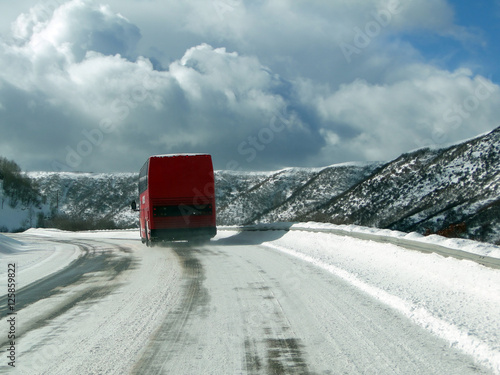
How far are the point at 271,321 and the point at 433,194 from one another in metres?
66.1

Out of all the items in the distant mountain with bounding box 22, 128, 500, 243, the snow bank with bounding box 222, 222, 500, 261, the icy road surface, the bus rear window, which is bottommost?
the icy road surface

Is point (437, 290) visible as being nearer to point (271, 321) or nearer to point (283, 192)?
point (271, 321)

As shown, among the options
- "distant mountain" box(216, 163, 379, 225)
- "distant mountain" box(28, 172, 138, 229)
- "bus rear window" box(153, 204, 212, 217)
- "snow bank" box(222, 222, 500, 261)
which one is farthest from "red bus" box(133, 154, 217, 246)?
"distant mountain" box(28, 172, 138, 229)

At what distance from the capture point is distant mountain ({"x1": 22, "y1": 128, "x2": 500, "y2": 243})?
5091 centimetres

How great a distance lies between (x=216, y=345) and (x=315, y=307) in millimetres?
2281

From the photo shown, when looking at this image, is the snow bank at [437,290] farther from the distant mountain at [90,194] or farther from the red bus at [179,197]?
the distant mountain at [90,194]

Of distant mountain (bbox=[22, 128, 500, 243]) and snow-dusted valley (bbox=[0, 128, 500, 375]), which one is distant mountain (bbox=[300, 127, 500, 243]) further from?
snow-dusted valley (bbox=[0, 128, 500, 375])

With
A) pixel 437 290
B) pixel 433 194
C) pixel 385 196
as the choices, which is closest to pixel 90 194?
pixel 385 196

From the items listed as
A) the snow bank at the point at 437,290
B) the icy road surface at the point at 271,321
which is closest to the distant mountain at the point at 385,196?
the snow bank at the point at 437,290

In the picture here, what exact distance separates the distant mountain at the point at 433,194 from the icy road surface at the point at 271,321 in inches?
1122

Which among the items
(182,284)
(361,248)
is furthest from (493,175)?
(182,284)

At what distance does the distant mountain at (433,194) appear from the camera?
4862 cm

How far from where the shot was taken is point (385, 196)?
77.3m

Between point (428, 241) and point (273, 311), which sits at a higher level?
point (428, 241)
